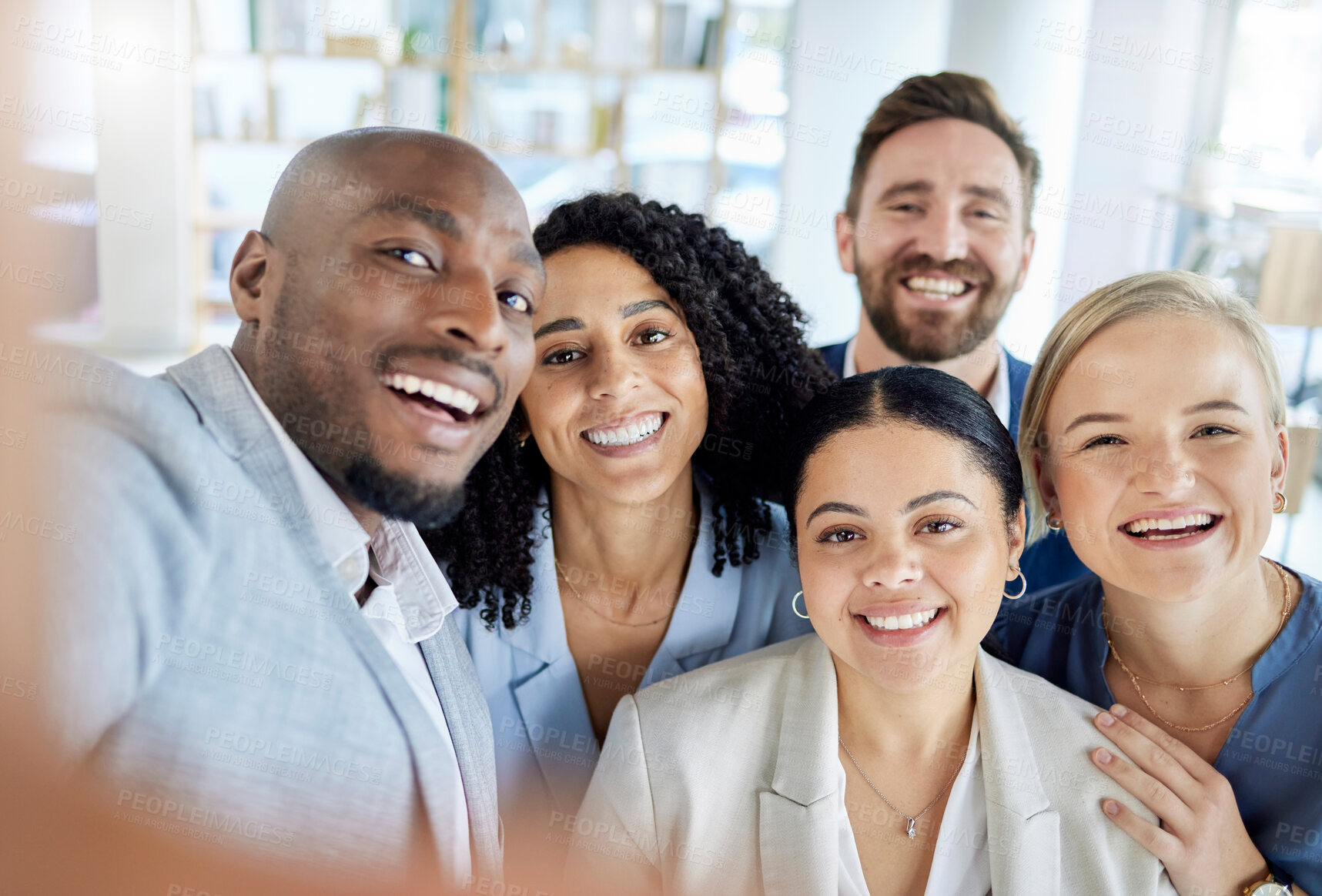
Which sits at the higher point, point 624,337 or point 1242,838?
point 624,337

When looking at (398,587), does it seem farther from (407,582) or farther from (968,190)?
(968,190)

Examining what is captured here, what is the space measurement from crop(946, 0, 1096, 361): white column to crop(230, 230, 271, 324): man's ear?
3679 millimetres

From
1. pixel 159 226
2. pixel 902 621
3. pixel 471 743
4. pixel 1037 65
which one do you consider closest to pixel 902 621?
pixel 902 621

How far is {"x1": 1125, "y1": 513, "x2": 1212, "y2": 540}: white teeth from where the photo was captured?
148 cm

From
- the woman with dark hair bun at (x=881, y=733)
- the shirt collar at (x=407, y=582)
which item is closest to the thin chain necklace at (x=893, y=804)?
the woman with dark hair bun at (x=881, y=733)

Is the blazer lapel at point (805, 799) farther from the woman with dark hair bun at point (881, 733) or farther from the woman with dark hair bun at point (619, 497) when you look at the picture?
the woman with dark hair bun at point (619, 497)

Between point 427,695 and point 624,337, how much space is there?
0.65 m

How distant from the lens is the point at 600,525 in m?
1.82

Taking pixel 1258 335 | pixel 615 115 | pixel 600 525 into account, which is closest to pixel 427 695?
pixel 600 525

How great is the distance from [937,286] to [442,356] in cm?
177

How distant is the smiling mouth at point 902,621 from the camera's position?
1.43 meters

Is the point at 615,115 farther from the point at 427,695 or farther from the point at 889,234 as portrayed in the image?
the point at 427,695

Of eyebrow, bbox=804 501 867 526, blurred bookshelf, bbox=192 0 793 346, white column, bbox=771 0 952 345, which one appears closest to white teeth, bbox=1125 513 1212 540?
eyebrow, bbox=804 501 867 526

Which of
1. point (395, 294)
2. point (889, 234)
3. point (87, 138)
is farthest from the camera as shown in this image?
point (889, 234)
